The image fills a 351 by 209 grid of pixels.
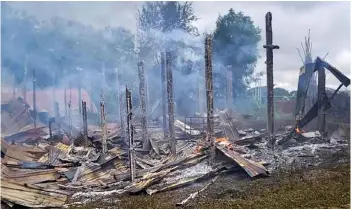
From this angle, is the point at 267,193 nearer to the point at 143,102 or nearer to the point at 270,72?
the point at 270,72

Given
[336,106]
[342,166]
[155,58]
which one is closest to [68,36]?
[155,58]

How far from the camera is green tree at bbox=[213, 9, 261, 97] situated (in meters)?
38.6

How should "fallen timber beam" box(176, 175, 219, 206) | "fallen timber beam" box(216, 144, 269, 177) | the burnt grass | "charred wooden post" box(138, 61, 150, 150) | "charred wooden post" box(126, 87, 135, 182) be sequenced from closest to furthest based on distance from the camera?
the burnt grass, "fallen timber beam" box(176, 175, 219, 206), "fallen timber beam" box(216, 144, 269, 177), "charred wooden post" box(126, 87, 135, 182), "charred wooden post" box(138, 61, 150, 150)

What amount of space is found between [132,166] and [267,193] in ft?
17.1

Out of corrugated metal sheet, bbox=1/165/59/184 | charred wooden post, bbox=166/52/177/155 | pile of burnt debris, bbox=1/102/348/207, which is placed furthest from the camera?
charred wooden post, bbox=166/52/177/155

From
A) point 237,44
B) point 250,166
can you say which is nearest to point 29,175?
point 250,166

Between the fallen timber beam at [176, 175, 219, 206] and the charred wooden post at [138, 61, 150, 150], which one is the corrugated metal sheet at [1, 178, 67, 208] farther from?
the charred wooden post at [138, 61, 150, 150]

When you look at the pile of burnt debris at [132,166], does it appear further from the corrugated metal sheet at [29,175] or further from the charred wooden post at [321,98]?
the charred wooden post at [321,98]

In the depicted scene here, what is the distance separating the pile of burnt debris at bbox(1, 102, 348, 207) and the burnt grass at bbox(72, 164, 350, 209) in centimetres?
48

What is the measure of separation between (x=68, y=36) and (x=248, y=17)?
63.2 feet

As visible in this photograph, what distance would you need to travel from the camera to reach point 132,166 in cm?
1362

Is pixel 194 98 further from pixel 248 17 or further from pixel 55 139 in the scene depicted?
pixel 55 139

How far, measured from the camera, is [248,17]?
41375 mm

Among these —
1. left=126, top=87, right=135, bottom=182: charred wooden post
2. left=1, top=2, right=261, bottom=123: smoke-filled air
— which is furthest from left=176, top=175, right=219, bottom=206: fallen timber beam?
left=1, top=2, right=261, bottom=123: smoke-filled air
